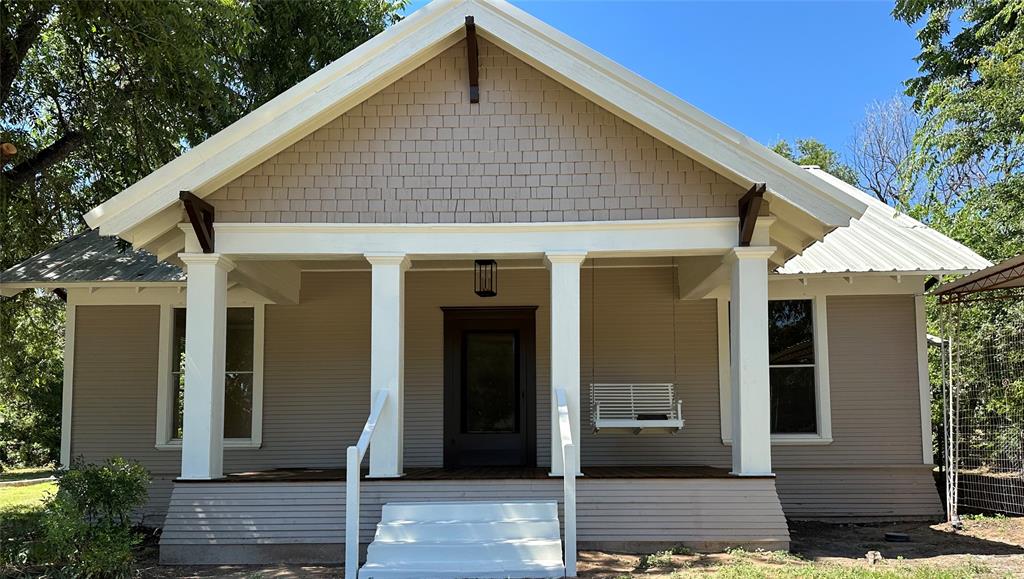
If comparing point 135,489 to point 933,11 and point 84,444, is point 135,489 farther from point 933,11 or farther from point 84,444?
point 933,11

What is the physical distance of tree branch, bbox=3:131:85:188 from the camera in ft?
37.4

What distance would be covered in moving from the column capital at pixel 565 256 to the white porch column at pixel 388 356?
135cm

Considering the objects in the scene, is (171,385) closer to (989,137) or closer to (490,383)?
(490,383)

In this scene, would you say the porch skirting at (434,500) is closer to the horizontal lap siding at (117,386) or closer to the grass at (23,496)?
the horizontal lap siding at (117,386)

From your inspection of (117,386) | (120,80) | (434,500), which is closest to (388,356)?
(434,500)

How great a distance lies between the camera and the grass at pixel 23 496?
510 inches

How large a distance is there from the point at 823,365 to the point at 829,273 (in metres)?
1.30

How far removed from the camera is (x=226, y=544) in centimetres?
770

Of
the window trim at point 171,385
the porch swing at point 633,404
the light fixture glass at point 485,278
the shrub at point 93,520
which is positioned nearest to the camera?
the shrub at point 93,520

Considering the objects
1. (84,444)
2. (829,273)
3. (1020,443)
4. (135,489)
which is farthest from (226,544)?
(1020,443)

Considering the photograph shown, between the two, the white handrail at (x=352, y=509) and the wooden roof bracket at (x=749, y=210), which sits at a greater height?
the wooden roof bracket at (x=749, y=210)

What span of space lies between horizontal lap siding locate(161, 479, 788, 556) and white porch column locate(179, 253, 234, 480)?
27 cm

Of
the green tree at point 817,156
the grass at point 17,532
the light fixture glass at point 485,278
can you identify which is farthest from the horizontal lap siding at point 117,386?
the green tree at point 817,156

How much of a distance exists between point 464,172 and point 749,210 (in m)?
2.63
